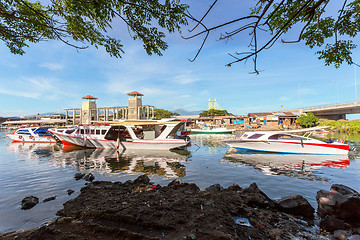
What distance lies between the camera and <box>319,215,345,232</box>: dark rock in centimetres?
433

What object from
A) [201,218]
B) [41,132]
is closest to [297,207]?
[201,218]

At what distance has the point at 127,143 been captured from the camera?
19422 mm

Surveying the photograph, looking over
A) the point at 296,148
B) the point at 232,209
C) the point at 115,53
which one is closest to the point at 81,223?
the point at 232,209

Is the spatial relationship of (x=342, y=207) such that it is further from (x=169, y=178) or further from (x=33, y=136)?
(x=33, y=136)

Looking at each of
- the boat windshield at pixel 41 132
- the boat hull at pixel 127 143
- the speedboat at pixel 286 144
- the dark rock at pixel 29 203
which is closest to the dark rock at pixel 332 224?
the dark rock at pixel 29 203

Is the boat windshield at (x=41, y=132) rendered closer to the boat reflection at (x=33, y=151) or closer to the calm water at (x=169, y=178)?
the boat reflection at (x=33, y=151)

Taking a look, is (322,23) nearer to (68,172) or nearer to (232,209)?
(232,209)

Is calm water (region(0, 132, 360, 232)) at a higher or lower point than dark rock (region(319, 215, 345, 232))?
lower

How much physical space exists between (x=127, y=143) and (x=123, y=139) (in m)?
1.89

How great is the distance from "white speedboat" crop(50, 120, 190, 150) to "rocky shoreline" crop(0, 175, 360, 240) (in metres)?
13.0

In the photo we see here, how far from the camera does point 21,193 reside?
7.14 metres

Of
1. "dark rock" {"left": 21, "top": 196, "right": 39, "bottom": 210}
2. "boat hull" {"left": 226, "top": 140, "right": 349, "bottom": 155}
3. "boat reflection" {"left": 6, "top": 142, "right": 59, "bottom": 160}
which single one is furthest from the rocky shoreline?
"boat reflection" {"left": 6, "top": 142, "right": 59, "bottom": 160}

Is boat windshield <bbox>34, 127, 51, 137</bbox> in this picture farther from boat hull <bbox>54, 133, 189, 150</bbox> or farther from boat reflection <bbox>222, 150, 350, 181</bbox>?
boat reflection <bbox>222, 150, 350, 181</bbox>

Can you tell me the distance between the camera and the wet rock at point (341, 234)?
3902 mm
